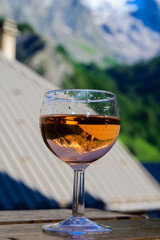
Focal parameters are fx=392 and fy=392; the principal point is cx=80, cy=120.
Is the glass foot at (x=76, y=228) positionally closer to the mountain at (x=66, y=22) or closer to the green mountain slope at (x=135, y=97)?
the green mountain slope at (x=135, y=97)

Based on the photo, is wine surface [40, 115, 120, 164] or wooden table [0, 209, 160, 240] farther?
wine surface [40, 115, 120, 164]

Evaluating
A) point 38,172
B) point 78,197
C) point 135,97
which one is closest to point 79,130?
point 78,197

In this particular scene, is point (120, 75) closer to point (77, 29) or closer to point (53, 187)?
point (77, 29)

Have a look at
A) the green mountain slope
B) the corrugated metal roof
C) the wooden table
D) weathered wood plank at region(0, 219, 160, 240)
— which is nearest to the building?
the corrugated metal roof

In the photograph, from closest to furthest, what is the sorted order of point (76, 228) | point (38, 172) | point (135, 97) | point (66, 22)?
point (76, 228) < point (38, 172) < point (135, 97) < point (66, 22)

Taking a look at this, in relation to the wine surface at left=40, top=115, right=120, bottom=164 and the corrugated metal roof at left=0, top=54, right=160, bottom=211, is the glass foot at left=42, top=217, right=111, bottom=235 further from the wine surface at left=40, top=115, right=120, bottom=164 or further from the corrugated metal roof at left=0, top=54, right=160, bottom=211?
the corrugated metal roof at left=0, top=54, right=160, bottom=211

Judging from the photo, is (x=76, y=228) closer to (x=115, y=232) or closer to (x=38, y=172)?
(x=115, y=232)

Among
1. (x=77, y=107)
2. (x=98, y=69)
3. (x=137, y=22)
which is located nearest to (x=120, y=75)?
(x=98, y=69)
